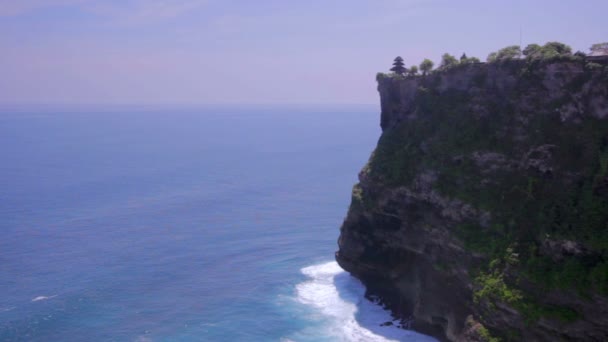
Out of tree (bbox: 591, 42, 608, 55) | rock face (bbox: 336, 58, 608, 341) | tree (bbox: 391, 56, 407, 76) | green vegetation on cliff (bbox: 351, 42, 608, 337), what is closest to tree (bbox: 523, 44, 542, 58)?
green vegetation on cliff (bbox: 351, 42, 608, 337)

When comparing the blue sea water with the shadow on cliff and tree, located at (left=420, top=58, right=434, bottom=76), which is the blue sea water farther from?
tree, located at (left=420, top=58, right=434, bottom=76)

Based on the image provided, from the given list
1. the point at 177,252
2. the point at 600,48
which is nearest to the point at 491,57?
the point at 600,48

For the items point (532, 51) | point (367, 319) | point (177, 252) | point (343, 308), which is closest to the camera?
point (532, 51)

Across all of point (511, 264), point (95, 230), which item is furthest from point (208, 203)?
point (511, 264)

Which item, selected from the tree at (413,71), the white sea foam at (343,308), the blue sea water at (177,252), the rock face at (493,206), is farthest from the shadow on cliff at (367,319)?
the tree at (413,71)

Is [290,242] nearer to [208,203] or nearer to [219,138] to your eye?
Answer: [208,203]

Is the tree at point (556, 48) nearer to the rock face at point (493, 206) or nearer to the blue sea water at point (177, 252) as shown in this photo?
the rock face at point (493, 206)

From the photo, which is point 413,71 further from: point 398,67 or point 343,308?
point 343,308
